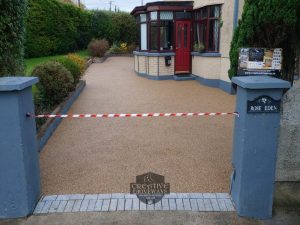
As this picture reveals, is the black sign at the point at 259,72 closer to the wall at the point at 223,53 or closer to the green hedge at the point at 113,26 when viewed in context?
the wall at the point at 223,53

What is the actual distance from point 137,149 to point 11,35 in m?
3.10

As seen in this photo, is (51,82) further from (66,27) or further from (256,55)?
(66,27)

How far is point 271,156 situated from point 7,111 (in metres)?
3.19

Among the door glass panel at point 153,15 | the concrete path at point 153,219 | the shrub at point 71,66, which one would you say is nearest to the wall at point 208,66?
the door glass panel at point 153,15

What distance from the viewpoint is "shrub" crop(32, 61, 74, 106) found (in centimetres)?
862

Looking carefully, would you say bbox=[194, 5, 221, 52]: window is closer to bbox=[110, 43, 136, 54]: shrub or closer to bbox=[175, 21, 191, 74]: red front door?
bbox=[175, 21, 191, 74]: red front door

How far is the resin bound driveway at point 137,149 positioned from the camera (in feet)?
16.1

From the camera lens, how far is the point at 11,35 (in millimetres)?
5570

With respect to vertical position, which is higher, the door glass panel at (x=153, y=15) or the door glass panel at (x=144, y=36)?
the door glass panel at (x=153, y=15)

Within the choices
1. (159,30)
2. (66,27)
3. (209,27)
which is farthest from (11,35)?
(66,27)

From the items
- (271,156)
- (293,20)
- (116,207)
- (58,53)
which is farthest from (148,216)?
(58,53)

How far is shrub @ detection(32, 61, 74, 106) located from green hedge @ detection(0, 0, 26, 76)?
222 cm

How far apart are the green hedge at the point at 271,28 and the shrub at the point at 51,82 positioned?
5129 mm

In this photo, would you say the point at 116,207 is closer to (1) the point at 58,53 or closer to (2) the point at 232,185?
(2) the point at 232,185
